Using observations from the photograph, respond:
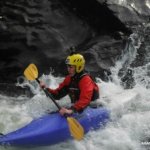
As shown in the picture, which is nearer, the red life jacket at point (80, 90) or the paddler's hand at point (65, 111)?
the paddler's hand at point (65, 111)

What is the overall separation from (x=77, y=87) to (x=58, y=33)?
356 cm

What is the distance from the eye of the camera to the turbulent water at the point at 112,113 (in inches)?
290

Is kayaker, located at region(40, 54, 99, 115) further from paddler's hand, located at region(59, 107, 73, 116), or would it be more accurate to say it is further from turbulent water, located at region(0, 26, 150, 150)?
turbulent water, located at region(0, 26, 150, 150)

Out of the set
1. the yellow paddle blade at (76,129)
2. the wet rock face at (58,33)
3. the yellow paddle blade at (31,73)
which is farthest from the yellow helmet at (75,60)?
the wet rock face at (58,33)

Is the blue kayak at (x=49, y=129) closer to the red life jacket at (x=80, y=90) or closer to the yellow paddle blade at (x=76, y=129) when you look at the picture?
the red life jacket at (x=80, y=90)

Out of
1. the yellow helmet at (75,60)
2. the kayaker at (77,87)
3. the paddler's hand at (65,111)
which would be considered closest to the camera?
the paddler's hand at (65,111)

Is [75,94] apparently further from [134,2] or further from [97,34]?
[134,2]

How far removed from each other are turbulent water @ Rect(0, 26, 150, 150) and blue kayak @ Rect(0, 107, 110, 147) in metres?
0.16

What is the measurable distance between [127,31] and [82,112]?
15.8ft

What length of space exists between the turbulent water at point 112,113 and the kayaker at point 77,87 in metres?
0.40

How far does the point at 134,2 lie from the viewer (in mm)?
12234

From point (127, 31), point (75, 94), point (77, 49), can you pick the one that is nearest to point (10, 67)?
point (77, 49)

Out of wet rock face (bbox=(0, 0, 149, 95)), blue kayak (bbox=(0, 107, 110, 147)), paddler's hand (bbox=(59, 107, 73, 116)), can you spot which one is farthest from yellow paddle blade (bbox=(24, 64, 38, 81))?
wet rock face (bbox=(0, 0, 149, 95))

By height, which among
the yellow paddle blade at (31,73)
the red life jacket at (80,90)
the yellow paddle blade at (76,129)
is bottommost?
the yellow paddle blade at (76,129)
